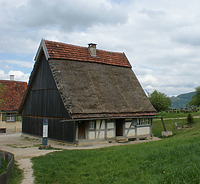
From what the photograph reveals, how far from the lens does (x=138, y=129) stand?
23.7m

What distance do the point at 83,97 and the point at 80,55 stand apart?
5590mm

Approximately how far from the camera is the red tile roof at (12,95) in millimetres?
32588

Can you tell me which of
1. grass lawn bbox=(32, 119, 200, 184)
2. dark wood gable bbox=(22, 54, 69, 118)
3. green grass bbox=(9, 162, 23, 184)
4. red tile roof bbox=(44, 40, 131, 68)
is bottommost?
green grass bbox=(9, 162, 23, 184)

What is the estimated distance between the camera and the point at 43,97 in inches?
925

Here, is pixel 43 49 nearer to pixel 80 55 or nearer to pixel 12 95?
pixel 80 55

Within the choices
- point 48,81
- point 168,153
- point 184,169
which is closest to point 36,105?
point 48,81

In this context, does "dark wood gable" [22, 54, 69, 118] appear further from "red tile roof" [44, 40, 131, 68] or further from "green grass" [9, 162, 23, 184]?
"green grass" [9, 162, 23, 184]

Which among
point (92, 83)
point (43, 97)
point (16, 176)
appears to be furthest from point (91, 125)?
point (16, 176)

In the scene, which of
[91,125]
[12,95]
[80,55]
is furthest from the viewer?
[12,95]

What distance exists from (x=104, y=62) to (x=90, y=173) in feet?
56.5

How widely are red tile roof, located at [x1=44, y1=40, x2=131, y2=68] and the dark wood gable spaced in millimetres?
1380

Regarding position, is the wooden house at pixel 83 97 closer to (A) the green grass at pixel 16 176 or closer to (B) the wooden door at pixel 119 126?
(B) the wooden door at pixel 119 126

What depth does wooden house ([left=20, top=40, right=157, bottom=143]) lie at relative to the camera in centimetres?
1995

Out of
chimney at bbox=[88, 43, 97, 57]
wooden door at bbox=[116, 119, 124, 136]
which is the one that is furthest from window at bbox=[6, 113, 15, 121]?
wooden door at bbox=[116, 119, 124, 136]
